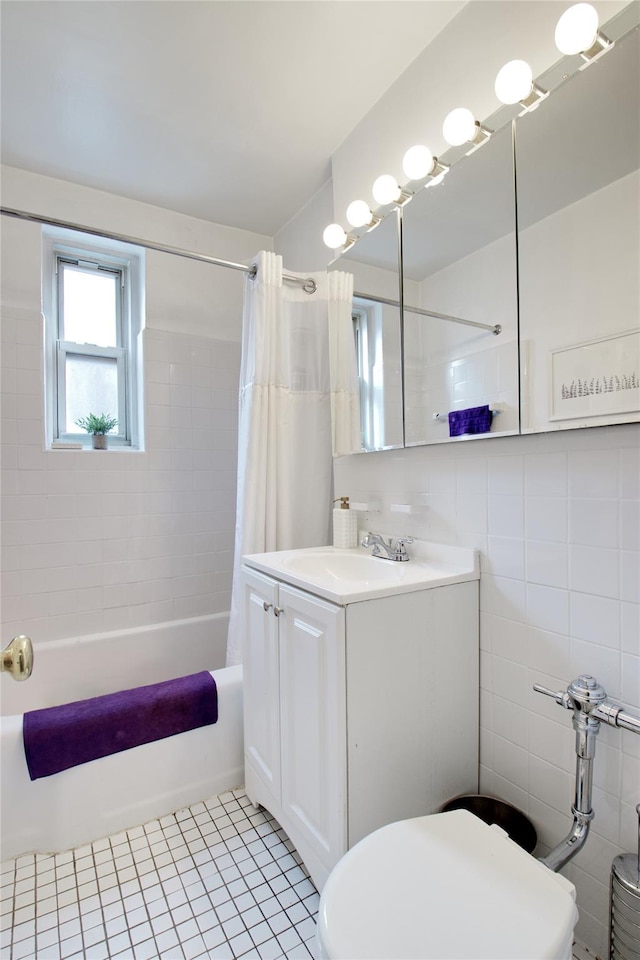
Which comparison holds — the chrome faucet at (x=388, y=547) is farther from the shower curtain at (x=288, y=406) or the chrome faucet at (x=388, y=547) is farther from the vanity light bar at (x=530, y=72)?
the vanity light bar at (x=530, y=72)

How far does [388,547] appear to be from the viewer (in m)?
1.48

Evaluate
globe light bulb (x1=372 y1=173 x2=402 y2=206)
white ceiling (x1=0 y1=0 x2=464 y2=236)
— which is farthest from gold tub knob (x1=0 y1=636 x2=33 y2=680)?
white ceiling (x1=0 y1=0 x2=464 y2=236)

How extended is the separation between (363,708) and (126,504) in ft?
5.21

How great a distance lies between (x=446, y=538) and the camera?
1.35 metres

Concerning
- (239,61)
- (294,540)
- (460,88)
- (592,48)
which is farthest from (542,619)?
(239,61)

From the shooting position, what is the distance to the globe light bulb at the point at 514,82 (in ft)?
3.52

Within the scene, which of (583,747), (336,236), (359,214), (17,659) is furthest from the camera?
(336,236)

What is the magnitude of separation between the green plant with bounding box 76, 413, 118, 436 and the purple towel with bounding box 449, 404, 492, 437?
1.68 metres

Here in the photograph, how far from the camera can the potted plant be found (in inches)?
84.7

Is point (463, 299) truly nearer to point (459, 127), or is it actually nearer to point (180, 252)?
point (459, 127)

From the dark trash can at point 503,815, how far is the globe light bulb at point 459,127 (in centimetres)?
178

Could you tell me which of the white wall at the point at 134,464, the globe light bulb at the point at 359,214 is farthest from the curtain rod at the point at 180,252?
the white wall at the point at 134,464

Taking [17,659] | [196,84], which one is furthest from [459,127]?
[17,659]

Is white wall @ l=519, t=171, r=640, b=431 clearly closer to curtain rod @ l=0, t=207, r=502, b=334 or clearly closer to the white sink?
curtain rod @ l=0, t=207, r=502, b=334
